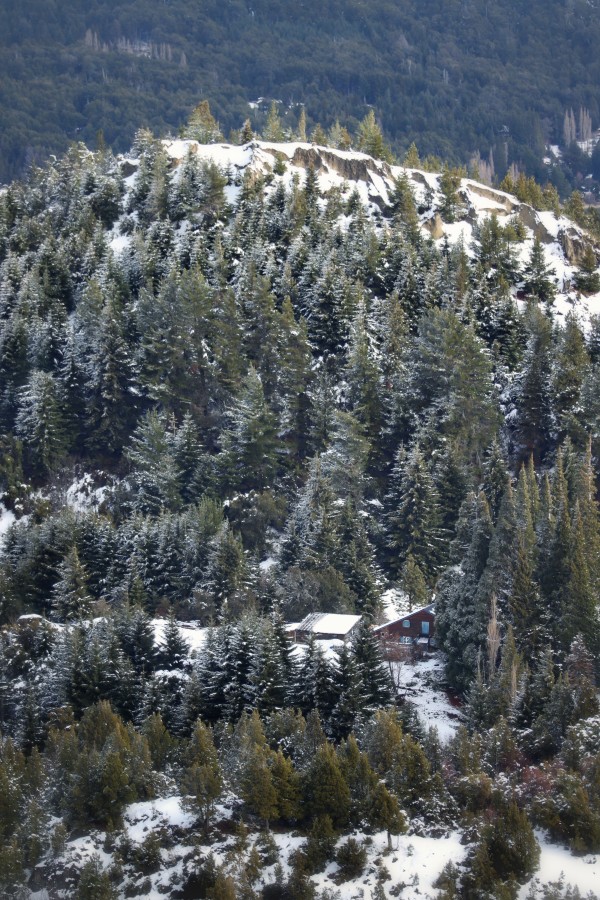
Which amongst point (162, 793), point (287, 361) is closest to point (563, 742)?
point (162, 793)

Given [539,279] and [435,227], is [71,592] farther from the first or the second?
[435,227]

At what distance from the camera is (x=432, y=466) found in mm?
93375

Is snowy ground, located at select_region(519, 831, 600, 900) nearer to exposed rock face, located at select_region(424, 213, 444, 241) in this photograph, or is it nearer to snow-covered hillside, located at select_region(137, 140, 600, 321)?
snow-covered hillside, located at select_region(137, 140, 600, 321)

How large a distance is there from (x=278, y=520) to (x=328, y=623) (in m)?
16.8

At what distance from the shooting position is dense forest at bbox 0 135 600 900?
58281 mm

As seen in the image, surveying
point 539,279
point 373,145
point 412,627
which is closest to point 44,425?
point 412,627

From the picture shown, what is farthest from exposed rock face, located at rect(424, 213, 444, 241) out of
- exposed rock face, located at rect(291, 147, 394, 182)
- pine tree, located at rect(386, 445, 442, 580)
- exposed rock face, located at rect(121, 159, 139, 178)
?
pine tree, located at rect(386, 445, 442, 580)

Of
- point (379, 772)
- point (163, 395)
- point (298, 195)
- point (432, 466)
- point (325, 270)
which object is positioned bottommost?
point (379, 772)

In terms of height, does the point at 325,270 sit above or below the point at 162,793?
above

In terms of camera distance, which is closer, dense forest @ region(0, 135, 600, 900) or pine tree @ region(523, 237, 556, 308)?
dense forest @ region(0, 135, 600, 900)

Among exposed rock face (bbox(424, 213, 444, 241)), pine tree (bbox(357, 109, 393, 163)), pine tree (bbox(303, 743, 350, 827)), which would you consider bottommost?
pine tree (bbox(303, 743, 350, 827))

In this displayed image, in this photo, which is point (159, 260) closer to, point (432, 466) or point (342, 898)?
point (432, 466)

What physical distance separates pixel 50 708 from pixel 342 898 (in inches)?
798

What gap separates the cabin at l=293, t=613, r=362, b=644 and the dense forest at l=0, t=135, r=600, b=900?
2.08 m
